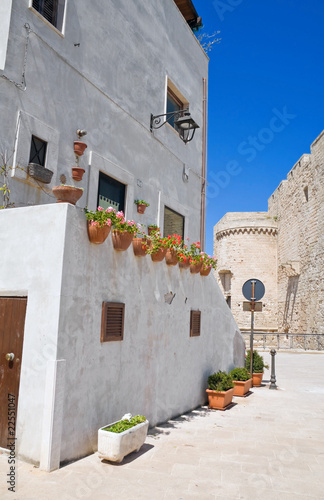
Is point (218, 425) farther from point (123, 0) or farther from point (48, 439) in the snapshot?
point (123, 0)

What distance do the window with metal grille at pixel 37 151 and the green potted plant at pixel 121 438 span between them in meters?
4.27

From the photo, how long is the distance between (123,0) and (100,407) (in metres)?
8.66

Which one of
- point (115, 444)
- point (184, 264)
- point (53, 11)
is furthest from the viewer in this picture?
point (184, 264)

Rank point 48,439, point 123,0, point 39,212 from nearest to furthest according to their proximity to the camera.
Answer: point 48,439
point 39,212
point 123,0

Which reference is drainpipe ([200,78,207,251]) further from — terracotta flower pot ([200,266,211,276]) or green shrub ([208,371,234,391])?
green shrub ([208,371,234,391])

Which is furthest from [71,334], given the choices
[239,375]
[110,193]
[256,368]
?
[256,368]

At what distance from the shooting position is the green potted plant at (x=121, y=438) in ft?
15.8

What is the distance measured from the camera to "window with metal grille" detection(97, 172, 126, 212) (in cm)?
825

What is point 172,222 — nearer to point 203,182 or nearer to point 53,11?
point 203,182

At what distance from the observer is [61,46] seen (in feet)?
23.9

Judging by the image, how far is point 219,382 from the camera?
8.62m

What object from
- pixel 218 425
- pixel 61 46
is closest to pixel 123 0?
pixel 61 46

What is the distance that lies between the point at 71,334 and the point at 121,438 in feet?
4.61

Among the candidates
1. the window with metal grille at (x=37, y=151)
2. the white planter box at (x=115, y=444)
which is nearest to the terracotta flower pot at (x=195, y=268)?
the window with metal grille at (x=37, y=151)
